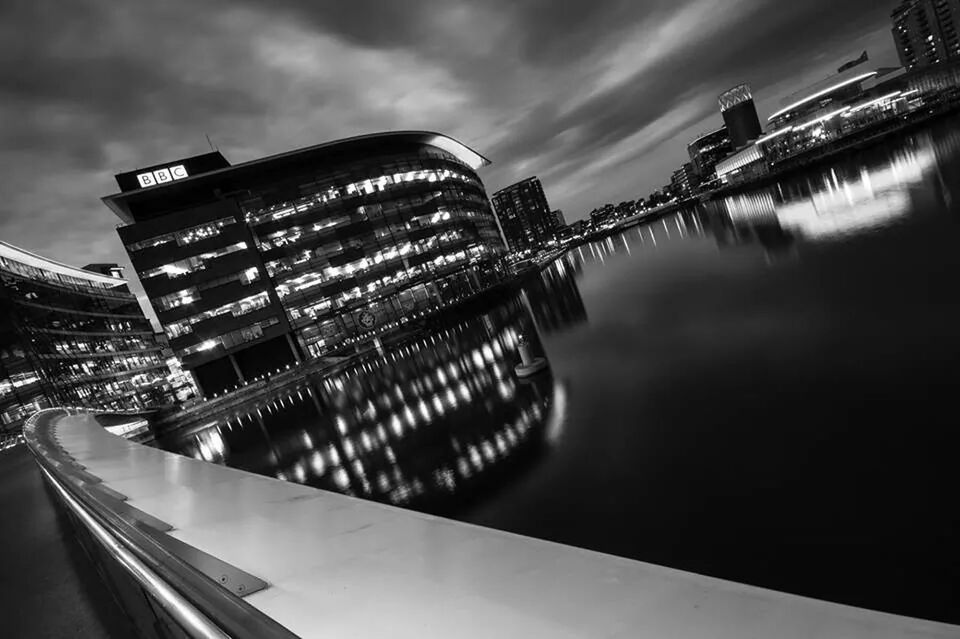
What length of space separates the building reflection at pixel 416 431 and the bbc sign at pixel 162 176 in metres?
42.1

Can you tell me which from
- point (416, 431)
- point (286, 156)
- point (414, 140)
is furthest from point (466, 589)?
point (414, 140)

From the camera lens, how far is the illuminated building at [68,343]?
47125 millimetres

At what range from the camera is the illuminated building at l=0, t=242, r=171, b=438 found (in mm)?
47125

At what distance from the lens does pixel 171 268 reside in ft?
191

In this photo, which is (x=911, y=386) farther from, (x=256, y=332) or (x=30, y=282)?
(x=30, y=282)

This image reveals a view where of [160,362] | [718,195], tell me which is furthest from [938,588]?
[718,195]

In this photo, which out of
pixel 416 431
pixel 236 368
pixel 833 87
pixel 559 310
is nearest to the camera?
pixel 416 431

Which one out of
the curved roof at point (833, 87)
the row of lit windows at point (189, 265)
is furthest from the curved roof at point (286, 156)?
the curved roof at point (833, 87)

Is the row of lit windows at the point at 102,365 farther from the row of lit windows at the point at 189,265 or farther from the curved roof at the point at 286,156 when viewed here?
the curved roof at the point at 286,156

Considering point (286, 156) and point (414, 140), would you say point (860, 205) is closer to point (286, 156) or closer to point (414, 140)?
point (286, 156)

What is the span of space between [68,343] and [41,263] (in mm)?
16103

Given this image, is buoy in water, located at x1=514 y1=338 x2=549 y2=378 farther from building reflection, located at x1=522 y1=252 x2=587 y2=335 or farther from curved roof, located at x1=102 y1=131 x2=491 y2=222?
curved roof, located at x1=102 y1=131 x2=491 y2=222

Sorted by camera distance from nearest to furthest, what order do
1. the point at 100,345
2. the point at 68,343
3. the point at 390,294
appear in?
1. the point at 68,343
2. the point at 390,294
3. the point at 100,345

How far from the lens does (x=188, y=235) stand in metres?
59.5
